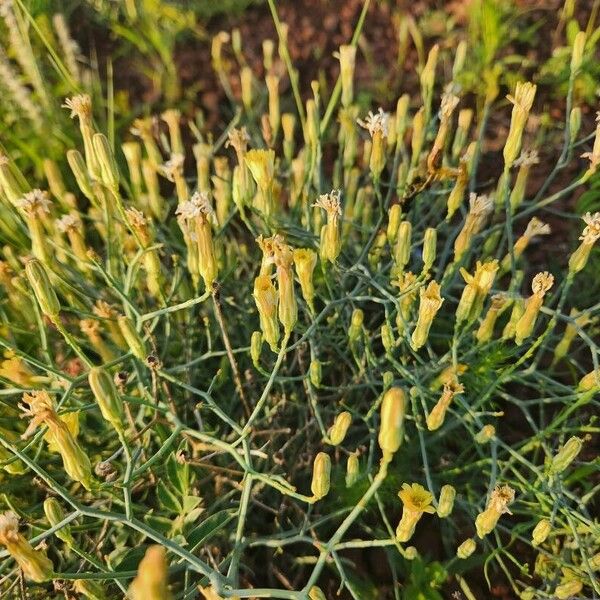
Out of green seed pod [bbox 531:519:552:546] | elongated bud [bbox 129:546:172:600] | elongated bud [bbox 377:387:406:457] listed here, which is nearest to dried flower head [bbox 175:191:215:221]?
elongated bud [bbox 377:387:406:457]

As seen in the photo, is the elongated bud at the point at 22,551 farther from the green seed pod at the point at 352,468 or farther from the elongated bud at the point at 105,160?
the elongated bud at the point at 105,160

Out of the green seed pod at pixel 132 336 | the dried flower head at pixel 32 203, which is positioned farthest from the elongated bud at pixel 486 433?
the dried flower head at pixel 32 203

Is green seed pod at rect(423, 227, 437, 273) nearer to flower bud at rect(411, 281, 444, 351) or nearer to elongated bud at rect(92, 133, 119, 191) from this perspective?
flower bud at rect(411, 281, 444, 351)

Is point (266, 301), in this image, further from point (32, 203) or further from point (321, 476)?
point (32, 203)

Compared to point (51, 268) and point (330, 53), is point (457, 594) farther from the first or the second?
point (330, 53)

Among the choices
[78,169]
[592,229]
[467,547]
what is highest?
[78,169]

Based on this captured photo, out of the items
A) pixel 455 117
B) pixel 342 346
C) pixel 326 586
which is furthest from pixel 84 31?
pixel 326 586

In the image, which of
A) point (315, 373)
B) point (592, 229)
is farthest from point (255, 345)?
point (592, 229)
